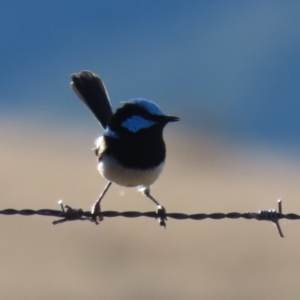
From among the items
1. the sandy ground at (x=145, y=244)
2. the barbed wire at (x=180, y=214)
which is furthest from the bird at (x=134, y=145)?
the sandy ground at (x=145, y=244)

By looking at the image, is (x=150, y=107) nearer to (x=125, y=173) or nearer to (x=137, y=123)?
(x=137, y=123)

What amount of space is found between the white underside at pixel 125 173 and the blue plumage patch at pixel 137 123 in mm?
269

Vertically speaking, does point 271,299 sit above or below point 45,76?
below

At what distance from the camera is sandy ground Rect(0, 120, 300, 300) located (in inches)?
625

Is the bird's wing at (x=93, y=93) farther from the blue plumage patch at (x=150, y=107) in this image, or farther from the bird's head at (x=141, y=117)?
the blue plumage patch at (x=150, y=107)

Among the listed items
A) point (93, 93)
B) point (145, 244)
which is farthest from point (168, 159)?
point (93, 93)

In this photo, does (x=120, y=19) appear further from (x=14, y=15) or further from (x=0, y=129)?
(x=0, y=129)

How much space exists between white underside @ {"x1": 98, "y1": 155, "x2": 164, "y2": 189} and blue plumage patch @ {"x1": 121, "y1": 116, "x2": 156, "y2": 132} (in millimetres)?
269

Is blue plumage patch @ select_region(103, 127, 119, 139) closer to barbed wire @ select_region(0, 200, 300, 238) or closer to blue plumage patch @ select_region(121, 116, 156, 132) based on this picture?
blue plumage patch @ select_region(121, 116, 156, 132)

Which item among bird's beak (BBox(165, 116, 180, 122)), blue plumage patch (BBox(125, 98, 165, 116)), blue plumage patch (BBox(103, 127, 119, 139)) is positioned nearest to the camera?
bird's beak (BBox(165, 116, 180, 122))

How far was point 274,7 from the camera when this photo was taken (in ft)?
242

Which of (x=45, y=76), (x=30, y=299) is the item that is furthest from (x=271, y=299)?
(x=45, y=76)

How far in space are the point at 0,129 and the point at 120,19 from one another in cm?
4284

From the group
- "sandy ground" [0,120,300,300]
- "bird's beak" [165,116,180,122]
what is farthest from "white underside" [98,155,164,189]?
"sandy ground" [0,120,300,300]
